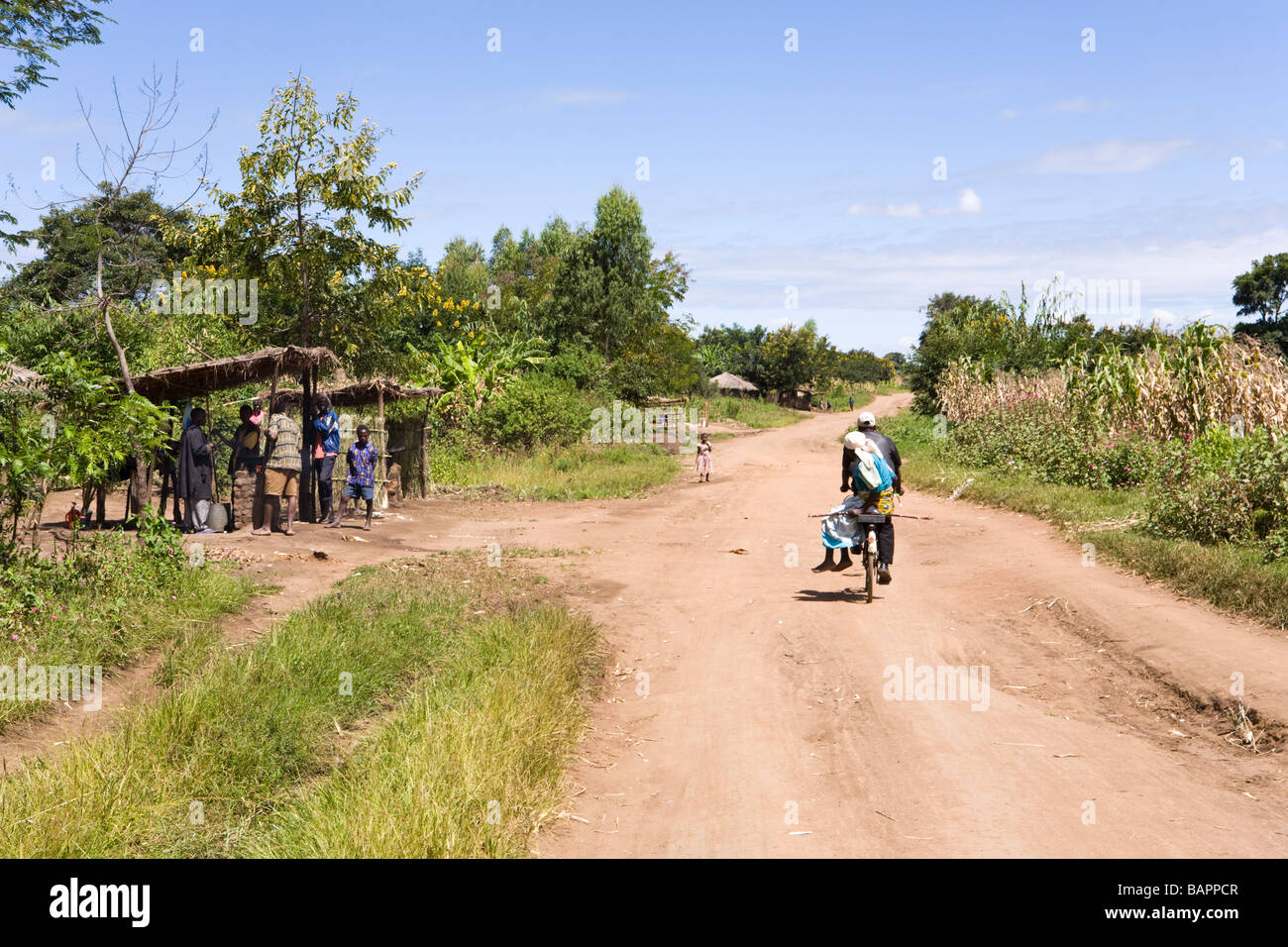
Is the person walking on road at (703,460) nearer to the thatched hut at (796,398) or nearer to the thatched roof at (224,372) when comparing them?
the thatched roof at (224,372)

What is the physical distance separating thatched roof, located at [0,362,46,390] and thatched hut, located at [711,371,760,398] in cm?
5501

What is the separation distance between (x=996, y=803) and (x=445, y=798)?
293 cm

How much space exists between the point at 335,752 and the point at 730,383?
58.4 m

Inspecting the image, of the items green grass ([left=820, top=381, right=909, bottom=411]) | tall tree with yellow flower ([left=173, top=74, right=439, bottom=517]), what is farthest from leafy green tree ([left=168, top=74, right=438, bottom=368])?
green grass ([left=820, top=381, right=909, bottom=411])

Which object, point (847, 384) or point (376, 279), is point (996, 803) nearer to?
point (376, 279)

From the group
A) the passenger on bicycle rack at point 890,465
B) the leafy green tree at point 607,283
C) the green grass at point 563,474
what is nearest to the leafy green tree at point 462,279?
the leafy green tree at point 607,283

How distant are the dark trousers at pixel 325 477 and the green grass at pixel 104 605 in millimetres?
5581

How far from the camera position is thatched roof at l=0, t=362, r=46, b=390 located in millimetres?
7595

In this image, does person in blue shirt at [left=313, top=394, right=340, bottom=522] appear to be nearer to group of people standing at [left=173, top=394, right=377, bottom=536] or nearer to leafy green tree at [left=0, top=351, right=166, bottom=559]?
group of people standing at [left=173, top=394, right=377, bottom=536]

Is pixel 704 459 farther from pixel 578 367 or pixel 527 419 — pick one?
pixel 578 367

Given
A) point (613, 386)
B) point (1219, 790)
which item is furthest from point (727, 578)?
point (613, 386)

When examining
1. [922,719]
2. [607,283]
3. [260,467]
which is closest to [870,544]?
[922,719]

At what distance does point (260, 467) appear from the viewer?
Result: 13.8 meters

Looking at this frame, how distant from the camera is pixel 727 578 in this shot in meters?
12.0
